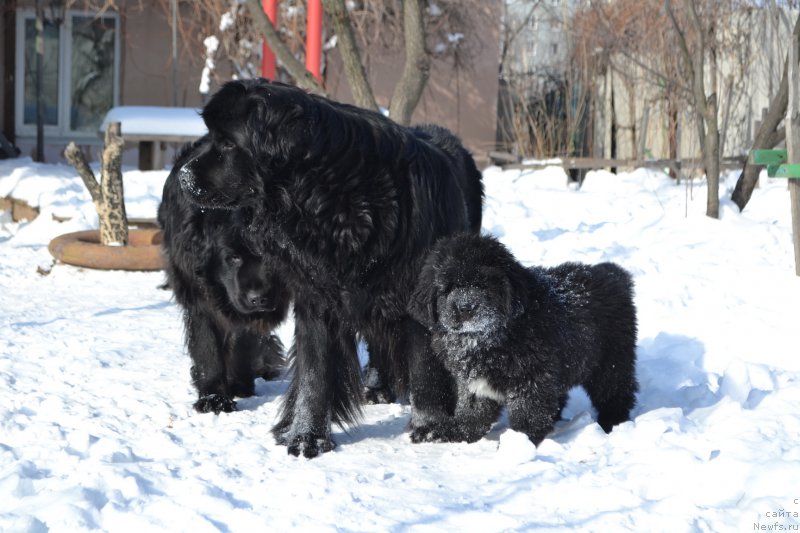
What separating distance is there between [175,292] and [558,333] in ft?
6.42

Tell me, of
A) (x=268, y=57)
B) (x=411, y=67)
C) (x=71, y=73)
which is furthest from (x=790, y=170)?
(x=71, y=73)

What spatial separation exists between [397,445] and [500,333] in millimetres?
664

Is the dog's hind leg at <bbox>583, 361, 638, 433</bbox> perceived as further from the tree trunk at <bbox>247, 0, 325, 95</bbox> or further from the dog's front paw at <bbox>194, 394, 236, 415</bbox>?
the tree trunk at <bbox>247, 0, 325, 95</bbox>

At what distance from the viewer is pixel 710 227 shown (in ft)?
27.2

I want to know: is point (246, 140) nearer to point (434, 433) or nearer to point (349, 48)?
point (434, 433)

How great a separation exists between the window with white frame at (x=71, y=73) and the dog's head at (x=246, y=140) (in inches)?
484

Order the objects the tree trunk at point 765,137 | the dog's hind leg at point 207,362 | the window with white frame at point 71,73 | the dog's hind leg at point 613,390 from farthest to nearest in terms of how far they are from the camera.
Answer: the window with white frame at point 71,73 < the tree trunk at point 765,137 < the dog's hind leg at point 207,362 < the dog's hind leg at point 613,390

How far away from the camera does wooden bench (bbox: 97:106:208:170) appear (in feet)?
39.4

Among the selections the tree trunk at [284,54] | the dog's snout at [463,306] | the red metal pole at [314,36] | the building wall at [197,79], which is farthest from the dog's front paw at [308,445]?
the building wall at [197,79]

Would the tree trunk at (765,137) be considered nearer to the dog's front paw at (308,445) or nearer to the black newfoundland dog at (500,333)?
the black newfoundland dog at (500,333)

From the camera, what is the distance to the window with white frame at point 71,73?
48.4 ft

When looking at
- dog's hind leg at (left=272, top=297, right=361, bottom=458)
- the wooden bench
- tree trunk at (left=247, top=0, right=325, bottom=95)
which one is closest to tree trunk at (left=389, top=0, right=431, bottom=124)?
tree trunk at (left=247, top=0, right=325, bottom=95)

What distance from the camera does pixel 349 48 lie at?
8.24 metres

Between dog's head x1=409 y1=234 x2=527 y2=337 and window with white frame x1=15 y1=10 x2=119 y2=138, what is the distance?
12648 mm
